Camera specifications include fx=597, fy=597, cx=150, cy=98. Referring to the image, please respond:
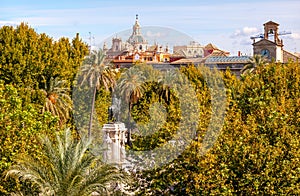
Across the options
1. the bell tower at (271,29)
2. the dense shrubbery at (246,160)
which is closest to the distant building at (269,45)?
the bell tower at (271,29)

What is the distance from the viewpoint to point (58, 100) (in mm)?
24781

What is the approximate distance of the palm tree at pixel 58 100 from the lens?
950 inches

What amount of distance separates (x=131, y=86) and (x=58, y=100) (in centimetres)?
687

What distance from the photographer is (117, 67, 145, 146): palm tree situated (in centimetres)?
3020

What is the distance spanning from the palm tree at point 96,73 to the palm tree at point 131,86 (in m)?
0.65

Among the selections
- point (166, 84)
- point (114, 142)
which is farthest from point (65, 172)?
point (166, 84)

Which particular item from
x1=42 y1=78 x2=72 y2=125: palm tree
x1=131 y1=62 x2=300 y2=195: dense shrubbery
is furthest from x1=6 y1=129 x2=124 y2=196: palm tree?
x1=42 y1=78 x2=72 y2=125: palm tree

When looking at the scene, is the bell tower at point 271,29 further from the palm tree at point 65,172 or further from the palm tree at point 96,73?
the palm tree at point 65,172

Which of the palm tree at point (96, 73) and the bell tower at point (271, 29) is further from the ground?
the bell tower at point (271, 29)

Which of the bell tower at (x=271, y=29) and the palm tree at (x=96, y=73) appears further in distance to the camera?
the bell tower at (x=271, y=29)

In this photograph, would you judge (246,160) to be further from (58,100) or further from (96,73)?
(96,73)

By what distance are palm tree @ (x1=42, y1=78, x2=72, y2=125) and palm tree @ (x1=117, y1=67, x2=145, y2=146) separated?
4779 millimetres

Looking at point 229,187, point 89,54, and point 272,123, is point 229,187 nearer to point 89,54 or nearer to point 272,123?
point 272,123

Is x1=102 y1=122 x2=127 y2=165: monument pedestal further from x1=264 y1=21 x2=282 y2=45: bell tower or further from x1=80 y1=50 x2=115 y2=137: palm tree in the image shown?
x1=264 y1=21 x2=282 y2=45: bell tower
